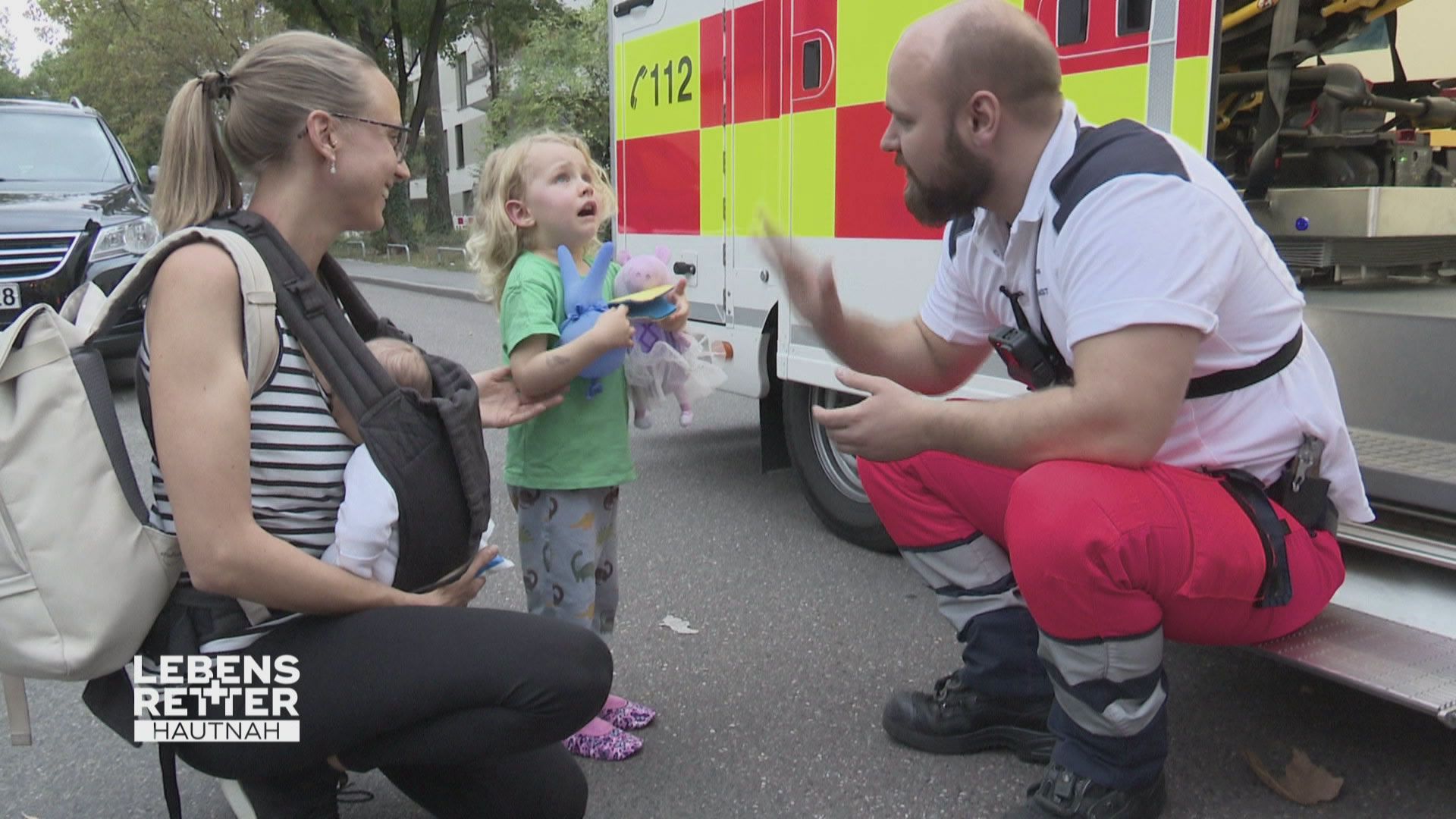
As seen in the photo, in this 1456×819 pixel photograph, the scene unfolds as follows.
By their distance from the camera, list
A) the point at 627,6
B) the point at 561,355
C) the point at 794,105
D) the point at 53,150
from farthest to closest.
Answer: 1. the point at 53,150
2. the point at 627,6
3. the point at 794,105
4. the point at 561,355

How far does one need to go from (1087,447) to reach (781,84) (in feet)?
7.84

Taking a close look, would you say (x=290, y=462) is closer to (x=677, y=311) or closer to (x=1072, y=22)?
(x=677, y=311)

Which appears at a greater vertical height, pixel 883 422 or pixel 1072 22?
pixel 1072 22

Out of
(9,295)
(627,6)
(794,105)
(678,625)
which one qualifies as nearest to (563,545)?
(678,625)

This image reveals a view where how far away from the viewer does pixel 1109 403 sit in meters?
2.00

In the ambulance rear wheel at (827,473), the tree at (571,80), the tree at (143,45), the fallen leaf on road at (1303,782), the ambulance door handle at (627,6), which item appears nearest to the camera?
the fallen leaf on road at (1303,782)

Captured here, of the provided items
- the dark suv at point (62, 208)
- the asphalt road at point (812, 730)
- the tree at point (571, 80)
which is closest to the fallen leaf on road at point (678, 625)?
the asphalt road at point (812, 730)

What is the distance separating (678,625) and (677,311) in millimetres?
1240

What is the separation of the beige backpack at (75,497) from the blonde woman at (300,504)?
52mm

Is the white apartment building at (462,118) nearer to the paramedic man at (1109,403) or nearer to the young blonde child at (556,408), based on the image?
the young blonde child at (556,408)

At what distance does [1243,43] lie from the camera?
12.8ft

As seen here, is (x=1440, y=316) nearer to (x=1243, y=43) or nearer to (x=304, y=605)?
(x=1243, y=43)

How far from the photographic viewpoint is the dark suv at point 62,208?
22.1 feet

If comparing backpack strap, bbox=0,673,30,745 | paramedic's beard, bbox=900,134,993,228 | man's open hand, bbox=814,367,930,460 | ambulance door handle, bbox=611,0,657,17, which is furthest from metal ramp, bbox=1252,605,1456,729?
ambulance door handle, bbox=611,0,657,17
